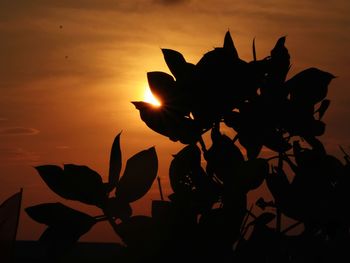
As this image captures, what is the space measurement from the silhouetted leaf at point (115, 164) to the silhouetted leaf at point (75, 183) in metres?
0.04

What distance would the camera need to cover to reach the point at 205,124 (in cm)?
140

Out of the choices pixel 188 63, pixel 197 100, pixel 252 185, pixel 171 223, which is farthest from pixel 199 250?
pixel 188 63

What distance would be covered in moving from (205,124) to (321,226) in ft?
1.31

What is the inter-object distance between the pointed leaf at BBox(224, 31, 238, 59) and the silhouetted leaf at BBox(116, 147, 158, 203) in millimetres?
318

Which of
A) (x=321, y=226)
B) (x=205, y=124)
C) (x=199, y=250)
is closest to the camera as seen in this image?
(x=199, y=250)

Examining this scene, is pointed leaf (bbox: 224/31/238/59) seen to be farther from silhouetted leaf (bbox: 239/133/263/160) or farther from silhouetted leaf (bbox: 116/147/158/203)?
silhouetted leaf (bbox: 116/147/158/203)

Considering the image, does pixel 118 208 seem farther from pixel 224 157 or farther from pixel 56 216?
pixel 224 157

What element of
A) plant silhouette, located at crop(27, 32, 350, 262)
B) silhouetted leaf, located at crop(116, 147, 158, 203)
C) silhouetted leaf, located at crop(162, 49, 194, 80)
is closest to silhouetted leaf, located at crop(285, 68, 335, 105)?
plant silhouette, located at crop(27, 32, 350, 262)

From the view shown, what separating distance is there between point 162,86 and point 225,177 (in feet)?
1.01

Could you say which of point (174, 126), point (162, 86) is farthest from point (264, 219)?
point (162, 86)

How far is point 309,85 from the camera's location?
4.77 feet

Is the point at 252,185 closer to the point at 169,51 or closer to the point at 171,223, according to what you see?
the point at 171,223

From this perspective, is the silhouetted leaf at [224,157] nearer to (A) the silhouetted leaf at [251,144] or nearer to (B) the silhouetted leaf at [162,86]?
(A) the silhouetted leaf at [251,144]

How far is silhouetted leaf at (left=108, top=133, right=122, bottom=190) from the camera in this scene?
1.31m
